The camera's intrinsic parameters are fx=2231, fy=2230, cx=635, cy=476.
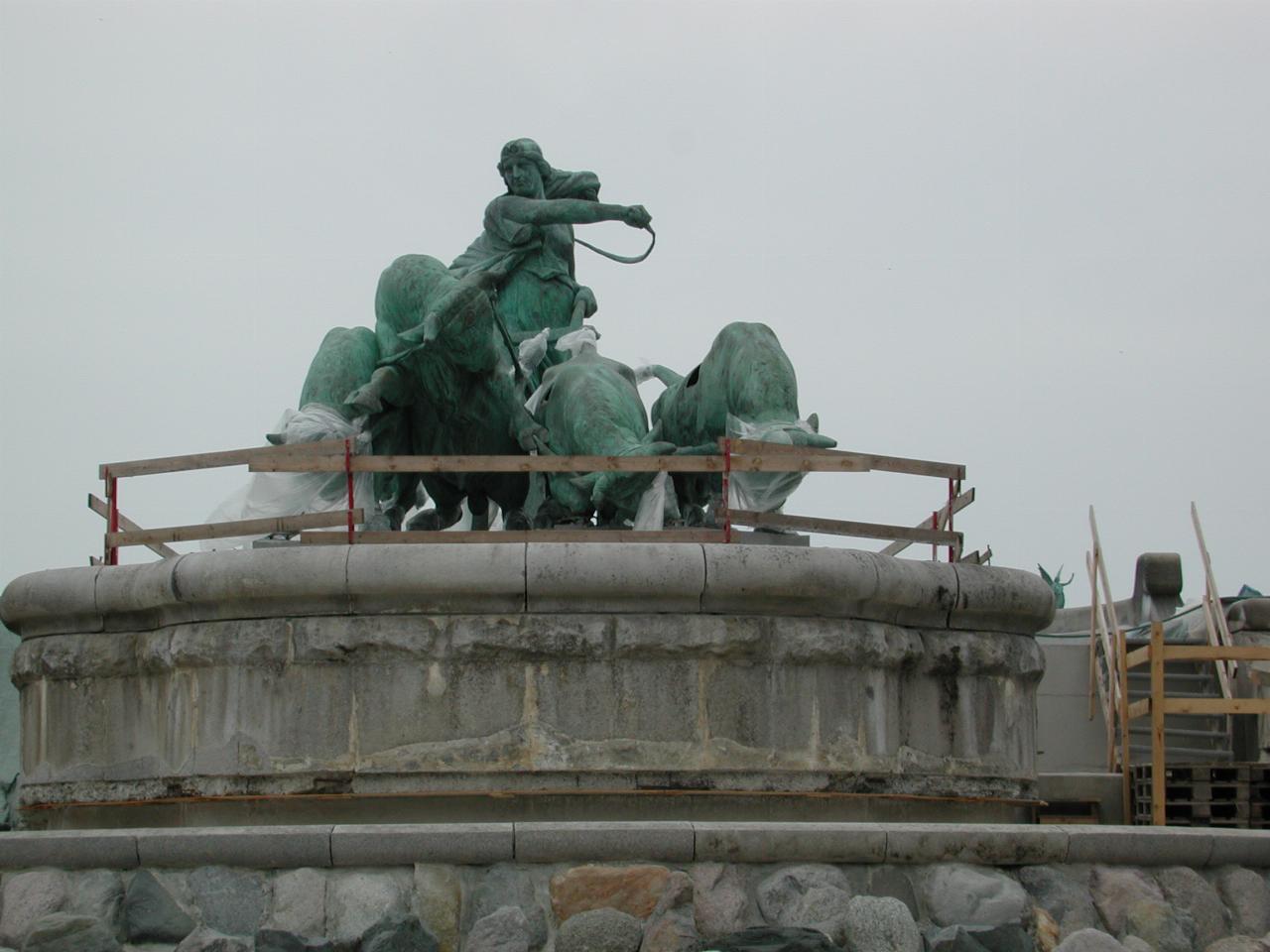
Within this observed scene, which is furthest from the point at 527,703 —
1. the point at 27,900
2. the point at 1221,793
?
the point at 1221,793

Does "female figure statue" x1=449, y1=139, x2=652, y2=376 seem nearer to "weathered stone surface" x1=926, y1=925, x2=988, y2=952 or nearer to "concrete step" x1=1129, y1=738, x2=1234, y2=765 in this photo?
"concrete step" x1=1129, y1=738, x2=1234, y2=765

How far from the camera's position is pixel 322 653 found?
10016 mm

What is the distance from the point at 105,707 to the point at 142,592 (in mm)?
661

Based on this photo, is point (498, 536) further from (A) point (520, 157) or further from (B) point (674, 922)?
(A) point (520, 157)

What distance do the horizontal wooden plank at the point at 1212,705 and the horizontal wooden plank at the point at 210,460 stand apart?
14.2 ft

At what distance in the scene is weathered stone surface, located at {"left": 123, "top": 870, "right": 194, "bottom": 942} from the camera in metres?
8.91

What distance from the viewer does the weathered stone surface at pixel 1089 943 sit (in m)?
8.95

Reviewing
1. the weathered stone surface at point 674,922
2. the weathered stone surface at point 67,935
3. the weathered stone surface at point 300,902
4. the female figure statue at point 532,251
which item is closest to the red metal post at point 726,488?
the weathered stone surface at point 674,922

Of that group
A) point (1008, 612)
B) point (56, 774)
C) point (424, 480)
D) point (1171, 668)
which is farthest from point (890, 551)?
point (1171, 668)

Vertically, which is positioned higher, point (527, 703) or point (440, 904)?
point (527, 703)

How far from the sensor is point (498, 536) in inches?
408

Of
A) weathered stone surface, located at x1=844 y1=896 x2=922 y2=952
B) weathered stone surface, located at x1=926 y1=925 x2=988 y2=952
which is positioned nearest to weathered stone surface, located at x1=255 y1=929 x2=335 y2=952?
weathered stone surface, located at x1=844 y1=896 x2=922 y2=952

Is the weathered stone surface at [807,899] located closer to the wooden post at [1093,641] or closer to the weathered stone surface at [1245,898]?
the weathered stone surface at [1245,898]

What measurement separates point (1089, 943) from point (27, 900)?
14.0 feet
